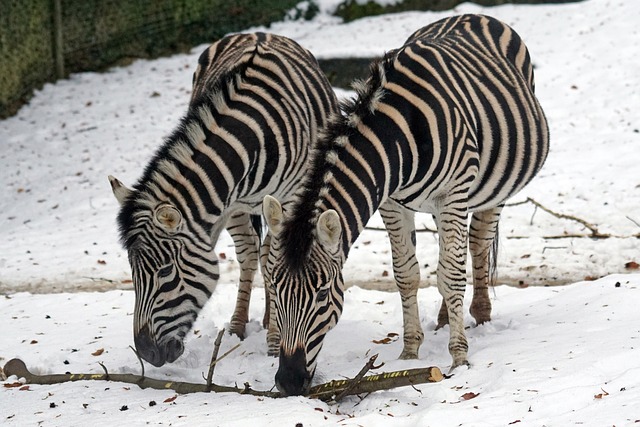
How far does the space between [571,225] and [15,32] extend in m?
10.5

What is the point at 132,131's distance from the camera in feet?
47.9

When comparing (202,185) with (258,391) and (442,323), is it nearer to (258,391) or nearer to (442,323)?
(258,391)

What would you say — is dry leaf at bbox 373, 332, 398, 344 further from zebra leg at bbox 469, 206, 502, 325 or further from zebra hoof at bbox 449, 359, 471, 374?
zebra hoof at bbox 449, 359, 471, 374

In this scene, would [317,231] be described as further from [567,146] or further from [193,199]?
[567,146]

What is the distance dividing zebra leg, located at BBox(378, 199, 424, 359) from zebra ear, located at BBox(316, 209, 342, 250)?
147 centimetres

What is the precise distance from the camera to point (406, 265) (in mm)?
6664

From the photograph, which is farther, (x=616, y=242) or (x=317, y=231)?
(x=616, y=242)

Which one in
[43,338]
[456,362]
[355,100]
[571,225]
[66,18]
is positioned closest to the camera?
[355,100]

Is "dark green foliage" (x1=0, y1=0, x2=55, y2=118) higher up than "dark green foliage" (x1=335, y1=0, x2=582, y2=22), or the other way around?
"dark green foliage" (x1=335, y1=0, x2=582, y2=22)

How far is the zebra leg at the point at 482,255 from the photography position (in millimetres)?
7281

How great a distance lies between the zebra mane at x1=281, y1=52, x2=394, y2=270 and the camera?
501 centimetres

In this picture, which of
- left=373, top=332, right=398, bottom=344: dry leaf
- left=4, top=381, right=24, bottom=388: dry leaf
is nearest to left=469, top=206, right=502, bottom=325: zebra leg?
left=373, top=332, right=398, bottom=344: dry leaf

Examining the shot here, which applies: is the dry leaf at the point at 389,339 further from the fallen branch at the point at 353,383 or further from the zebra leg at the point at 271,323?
the fallen branch at the point at 353,383

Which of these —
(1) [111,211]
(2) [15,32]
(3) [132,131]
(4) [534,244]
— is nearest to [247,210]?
(4) [534,244]
